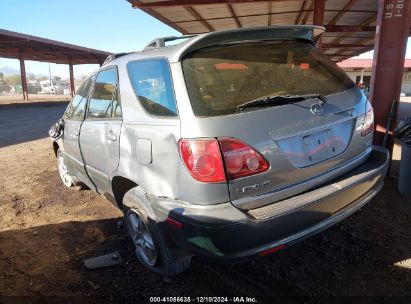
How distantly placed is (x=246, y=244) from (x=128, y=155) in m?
1.24

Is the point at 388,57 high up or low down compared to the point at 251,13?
down

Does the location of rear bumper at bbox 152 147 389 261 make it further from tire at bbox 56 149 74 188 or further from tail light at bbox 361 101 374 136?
tire at bbox 56 149 74 188

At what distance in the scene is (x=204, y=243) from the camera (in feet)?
6.81

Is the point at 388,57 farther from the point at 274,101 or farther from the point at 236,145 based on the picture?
the point at 236,145

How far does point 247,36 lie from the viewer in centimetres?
245

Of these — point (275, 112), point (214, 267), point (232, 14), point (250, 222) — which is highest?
point (232, 14)

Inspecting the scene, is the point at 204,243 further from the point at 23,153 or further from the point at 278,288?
the point at 23,153

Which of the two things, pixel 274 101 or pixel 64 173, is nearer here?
pixel 274 101

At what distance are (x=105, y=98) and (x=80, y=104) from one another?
35.8 inches

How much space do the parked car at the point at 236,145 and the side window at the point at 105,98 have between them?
0.09m

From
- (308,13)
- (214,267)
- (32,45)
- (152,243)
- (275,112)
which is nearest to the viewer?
(275,112)

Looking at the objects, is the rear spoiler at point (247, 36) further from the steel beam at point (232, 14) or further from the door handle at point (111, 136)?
the steel beam at point (232, 14)

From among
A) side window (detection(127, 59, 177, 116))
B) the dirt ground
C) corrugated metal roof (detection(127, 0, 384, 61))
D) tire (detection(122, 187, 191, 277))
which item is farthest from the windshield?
corrugated metal roof (detection(127, 0, 384, 61))

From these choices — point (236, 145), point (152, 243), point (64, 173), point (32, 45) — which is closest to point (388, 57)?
point (236, 145)
